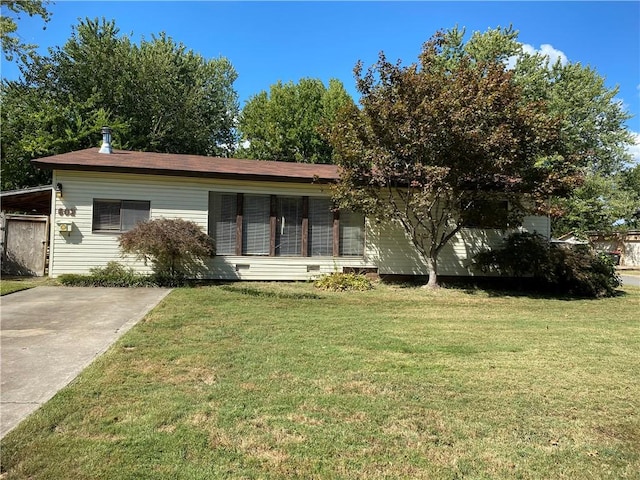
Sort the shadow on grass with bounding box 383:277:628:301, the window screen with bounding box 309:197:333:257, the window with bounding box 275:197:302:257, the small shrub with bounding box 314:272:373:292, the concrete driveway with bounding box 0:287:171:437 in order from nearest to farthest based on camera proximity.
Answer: the concrete driveway with bounding box 0:287:171:437
the small shrub with bounding box 314:272:373:292
the shadow on grass with bounding box 383:277:628:301
the window with bounding box 275:197:302:257
the window screen with bounding box 309:197:333:257

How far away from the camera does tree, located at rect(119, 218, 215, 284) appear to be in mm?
10539

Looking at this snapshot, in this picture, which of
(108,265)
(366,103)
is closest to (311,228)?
(366,103)

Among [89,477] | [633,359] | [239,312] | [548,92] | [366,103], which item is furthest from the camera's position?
[548,92]

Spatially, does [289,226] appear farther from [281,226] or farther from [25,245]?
[25,245]

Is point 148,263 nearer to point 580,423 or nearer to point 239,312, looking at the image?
point 239,312

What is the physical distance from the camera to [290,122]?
34.8 metres

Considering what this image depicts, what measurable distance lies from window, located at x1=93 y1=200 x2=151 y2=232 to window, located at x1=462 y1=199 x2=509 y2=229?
841 cm

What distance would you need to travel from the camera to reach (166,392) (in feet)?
12.4

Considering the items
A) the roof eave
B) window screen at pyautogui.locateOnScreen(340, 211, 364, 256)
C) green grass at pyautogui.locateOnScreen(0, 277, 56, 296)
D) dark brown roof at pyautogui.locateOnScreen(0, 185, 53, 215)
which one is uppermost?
the roof eave

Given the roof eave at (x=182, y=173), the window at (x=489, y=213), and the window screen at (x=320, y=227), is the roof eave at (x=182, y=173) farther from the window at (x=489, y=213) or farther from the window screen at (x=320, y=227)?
the window at (x=489, y=213)

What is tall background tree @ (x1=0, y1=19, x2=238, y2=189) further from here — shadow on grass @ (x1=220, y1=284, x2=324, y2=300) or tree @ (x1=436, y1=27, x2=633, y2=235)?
tree @ (x1=436, y1=27, x2=633, y2=235)

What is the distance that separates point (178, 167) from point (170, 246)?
2.54m

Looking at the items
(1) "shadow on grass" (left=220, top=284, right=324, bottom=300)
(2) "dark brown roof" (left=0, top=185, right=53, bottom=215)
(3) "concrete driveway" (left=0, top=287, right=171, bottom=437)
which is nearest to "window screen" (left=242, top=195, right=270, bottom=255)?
(1) "shadow on grass" (left=220, top=284, right=324, bottom=300)

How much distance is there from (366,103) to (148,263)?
6810mm
